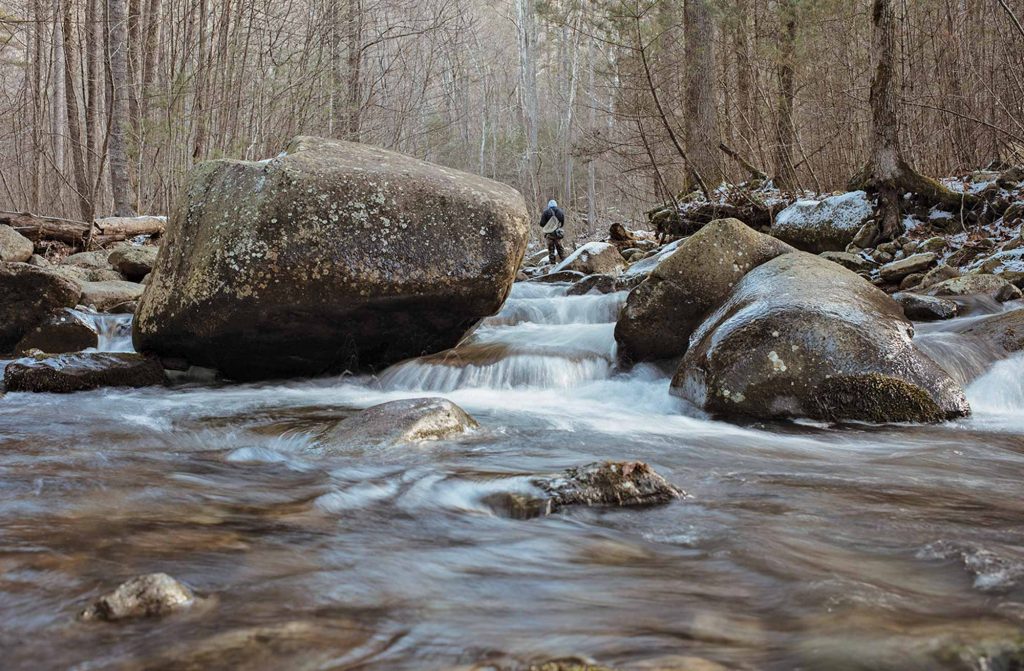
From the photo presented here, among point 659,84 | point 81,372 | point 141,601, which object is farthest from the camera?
point 659,84

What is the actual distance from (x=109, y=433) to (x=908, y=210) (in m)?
8.87

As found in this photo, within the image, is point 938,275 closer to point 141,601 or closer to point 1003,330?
point 1003,330

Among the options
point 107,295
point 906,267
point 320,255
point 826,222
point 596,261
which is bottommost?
point 107,295

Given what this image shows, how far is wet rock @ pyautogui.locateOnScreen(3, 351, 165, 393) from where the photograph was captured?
5723 millimetres

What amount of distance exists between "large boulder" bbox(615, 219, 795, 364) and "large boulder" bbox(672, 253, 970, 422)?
0.87 m

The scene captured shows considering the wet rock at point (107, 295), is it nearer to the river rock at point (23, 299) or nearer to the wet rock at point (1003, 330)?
the river rock at point (23, 299)

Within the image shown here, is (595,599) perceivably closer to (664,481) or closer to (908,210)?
(664,481)

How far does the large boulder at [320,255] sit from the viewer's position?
18.4 feet

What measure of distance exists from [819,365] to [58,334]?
22.9 ft

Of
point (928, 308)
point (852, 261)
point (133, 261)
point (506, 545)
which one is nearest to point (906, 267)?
point (852, 261)

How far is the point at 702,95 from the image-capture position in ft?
40.4

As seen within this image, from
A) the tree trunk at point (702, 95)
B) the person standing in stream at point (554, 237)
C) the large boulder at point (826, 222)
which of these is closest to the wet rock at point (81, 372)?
the large boulder at point (826, 222)

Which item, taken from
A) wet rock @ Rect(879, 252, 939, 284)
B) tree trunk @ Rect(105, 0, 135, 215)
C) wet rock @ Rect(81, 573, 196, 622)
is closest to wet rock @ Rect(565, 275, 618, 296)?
wet rock @ Rect(879, 252, 939, 284)

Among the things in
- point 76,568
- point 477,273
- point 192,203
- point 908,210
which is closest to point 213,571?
point 76,568
